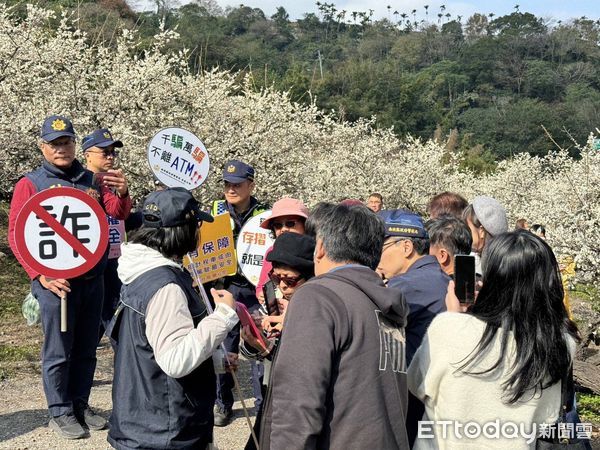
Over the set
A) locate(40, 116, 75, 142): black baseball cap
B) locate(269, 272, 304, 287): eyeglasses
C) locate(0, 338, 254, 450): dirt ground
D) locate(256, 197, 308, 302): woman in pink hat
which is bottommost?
locate(0, 338, 254, 450): dirt ground

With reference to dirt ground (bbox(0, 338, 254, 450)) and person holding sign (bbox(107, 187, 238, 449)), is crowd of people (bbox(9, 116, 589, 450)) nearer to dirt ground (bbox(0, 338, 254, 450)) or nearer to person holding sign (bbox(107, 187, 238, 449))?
person holding sign (bbox(107, 187, 238, 449))

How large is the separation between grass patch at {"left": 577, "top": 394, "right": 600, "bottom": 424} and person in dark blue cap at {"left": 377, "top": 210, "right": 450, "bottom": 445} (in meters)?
4.15

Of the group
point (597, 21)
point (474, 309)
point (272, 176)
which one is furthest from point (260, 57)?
point (597, 21)

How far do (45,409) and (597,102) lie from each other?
6751cm

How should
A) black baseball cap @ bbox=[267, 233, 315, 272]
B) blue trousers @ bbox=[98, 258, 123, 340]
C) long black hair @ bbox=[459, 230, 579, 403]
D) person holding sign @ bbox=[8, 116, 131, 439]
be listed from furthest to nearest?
blue trousers @ bbox=[98, 258, 123, 340] < person holding sign @ bbox=[8, 116, 131, 439] < black baseball cap @ bbox=[267, 233, 315, 272] < long black hair @ bbox=[459, 230, 579, 403]

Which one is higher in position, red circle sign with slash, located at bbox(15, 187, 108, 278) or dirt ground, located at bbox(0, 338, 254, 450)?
red circle sign with slash, located at bbox(15, 187, 108, 278)

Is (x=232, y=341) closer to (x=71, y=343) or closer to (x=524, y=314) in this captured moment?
(x=71, y=343)

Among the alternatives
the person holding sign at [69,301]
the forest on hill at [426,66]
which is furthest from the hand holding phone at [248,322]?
the forest on hill at [426,66]

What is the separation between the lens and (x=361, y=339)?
2.28 meters

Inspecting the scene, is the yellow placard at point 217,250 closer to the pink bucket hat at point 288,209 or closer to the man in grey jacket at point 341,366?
the pink bucket hat at point 288,209

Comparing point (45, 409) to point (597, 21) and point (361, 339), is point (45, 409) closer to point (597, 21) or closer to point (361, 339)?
point (361, 339)

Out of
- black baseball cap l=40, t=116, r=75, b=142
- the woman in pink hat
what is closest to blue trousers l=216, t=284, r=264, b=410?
the woman in pink hat

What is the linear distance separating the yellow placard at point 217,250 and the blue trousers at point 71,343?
0.71 m

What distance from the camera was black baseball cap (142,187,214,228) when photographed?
2.95 metres
